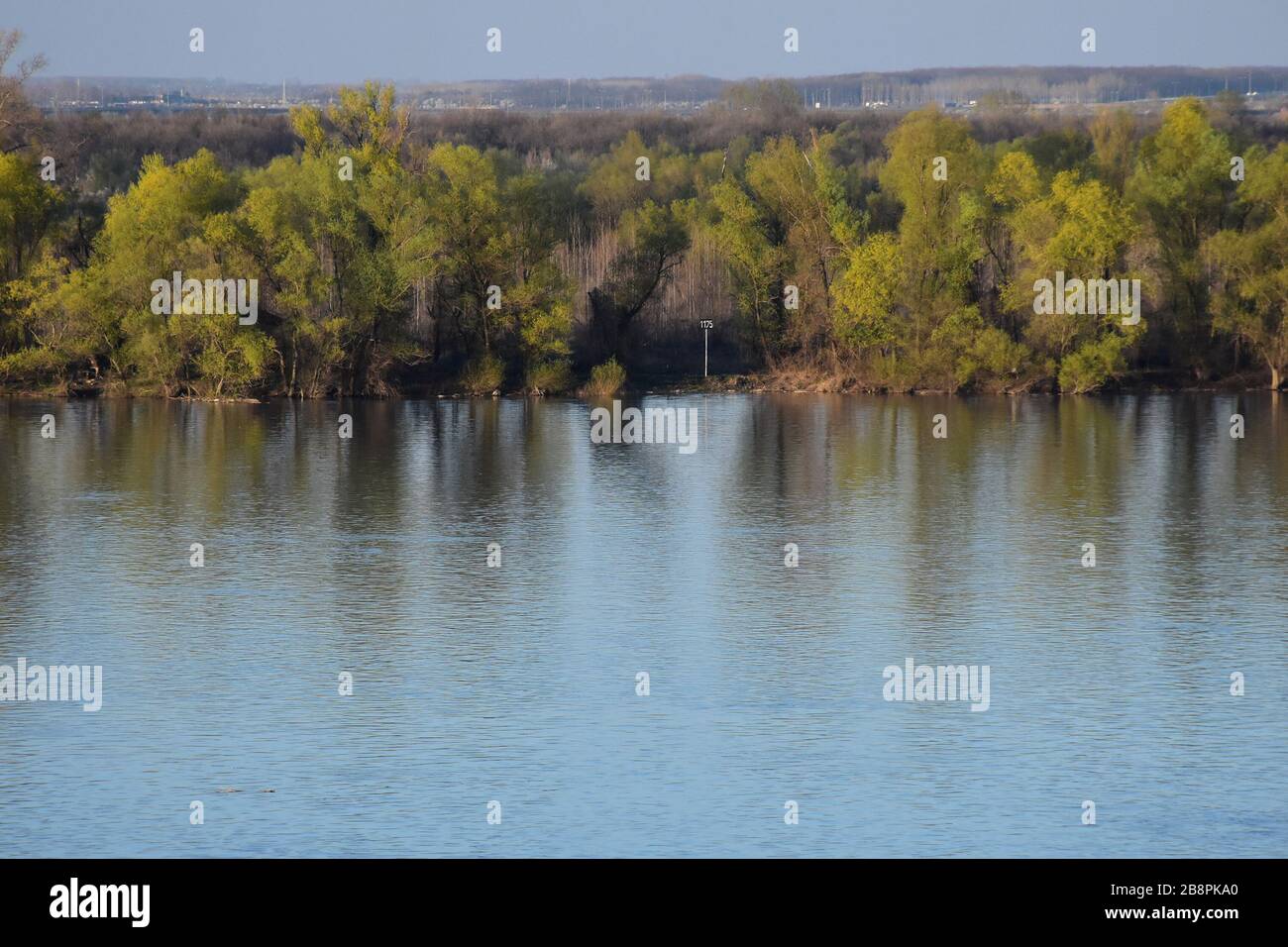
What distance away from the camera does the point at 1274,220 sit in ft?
220

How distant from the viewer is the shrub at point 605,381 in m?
67.9

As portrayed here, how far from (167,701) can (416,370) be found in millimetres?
50168

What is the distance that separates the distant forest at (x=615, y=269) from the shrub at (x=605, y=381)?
10 centimetres

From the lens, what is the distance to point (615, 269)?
7112cm


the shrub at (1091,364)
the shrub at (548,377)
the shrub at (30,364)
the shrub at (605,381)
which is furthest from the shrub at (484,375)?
the shrub at (1091,364)

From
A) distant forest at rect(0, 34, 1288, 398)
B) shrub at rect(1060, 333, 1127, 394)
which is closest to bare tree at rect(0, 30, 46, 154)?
distant forest at rect(0, 34, 1288, 398)

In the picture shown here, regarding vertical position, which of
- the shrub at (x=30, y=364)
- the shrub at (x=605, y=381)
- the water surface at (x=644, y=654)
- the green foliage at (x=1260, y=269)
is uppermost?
the green foliage at (x=1260, y=269)

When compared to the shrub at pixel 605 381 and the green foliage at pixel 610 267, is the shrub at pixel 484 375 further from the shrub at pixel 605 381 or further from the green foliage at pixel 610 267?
the shrub at pixel 605 381

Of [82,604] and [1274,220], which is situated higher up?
[1274,220]

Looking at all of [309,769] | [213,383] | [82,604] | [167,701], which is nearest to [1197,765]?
[309,769]

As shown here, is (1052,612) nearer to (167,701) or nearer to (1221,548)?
(1221,548)

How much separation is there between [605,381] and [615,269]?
566 cm

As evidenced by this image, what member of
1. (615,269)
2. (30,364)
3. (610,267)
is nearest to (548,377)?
(615,269)

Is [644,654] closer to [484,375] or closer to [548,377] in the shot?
[548,377]
